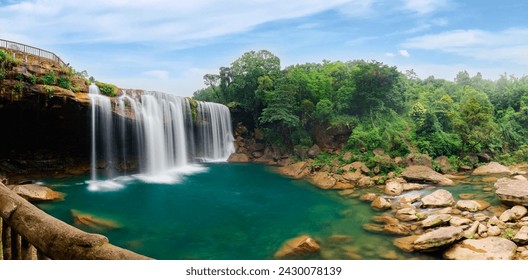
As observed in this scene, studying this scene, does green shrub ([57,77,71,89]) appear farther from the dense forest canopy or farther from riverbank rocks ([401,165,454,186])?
riverbank rocks ([401,165,454,186])

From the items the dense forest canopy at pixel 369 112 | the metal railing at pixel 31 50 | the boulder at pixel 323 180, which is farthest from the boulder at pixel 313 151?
the metal railing at pixel 31 50

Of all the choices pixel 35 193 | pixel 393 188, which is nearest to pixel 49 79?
pixel 35 193

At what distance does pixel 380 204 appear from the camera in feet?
30.2

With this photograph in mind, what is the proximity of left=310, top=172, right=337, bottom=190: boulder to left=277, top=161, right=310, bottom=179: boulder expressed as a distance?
29.6 inches

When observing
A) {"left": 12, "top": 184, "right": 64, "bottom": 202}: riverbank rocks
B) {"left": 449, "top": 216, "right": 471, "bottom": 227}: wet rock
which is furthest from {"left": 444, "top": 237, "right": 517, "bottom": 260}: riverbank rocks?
{"left": 12, "top": 184, "right": 64, "bottom": 202}: riverbank rocks

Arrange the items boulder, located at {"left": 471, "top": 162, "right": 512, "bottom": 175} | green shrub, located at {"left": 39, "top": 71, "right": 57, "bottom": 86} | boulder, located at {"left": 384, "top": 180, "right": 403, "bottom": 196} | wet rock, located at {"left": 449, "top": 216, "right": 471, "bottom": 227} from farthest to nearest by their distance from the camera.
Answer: boulder, located at {"left": 471, "top": 162, "right": 512, "bottom": 175} → green shrub, located at {"left": 39, "top": 71, "right": 57, "bottom": 86} → boulder, located at {"left": 384, "top": 180, "right": 403, "bottom": 196} → wet rock, located at {"left": 449, "top": 216, "right": 471, "bottom": 227}

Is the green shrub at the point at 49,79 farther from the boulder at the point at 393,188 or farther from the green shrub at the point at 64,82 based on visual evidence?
the boulder at the point at 393,188

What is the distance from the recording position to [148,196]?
10.8 m

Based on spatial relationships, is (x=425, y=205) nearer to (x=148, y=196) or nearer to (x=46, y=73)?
(x=148, y=196)

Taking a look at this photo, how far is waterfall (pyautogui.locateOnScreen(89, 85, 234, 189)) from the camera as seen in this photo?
524 inches

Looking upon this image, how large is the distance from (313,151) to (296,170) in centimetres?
234

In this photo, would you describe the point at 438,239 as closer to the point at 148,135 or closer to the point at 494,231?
the point at 494,231

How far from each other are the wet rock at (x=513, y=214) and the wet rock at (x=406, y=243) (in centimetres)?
229

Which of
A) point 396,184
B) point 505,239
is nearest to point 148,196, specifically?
point 396,184
